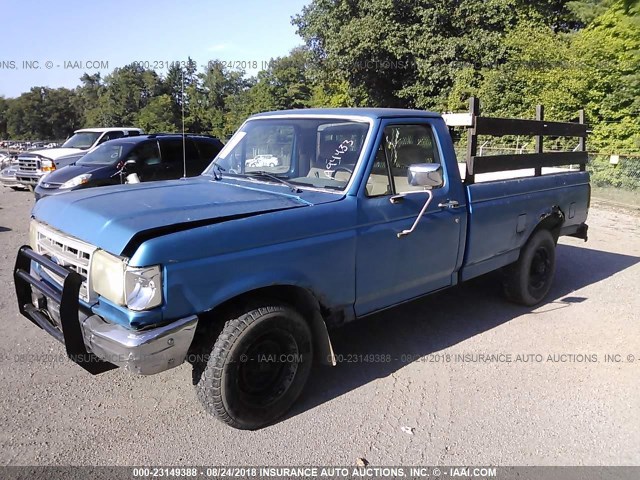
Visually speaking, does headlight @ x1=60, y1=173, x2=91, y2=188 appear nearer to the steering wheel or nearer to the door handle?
the steering wheel

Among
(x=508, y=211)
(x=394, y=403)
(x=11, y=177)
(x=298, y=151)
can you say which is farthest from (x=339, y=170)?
(x=11, y=177)

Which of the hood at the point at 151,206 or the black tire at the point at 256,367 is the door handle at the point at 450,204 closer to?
the hood at the point at 151,206

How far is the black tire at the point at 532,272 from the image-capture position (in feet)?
17.6

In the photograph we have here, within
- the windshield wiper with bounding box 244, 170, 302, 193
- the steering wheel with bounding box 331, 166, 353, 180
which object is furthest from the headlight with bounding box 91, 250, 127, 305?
the steering wheel with bounding box 331, 166, 353, 180

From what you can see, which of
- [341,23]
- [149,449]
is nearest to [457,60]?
[341,23]

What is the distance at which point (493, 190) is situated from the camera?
4.74 meters

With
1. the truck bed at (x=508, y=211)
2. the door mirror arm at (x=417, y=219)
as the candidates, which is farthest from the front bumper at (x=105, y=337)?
the truck bed at (x=508, y=211)

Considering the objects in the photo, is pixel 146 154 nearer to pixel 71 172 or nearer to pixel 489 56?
pixel 71 172

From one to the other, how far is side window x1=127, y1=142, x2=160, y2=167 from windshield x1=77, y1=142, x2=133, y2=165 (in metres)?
0.17

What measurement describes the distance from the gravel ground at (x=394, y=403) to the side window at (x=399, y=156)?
147 cm

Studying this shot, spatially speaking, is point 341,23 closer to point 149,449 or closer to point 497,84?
point 497,84

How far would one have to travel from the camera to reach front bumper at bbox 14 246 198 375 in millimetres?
2637

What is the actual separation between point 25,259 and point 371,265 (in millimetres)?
2491

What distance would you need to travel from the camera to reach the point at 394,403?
3.58 m
